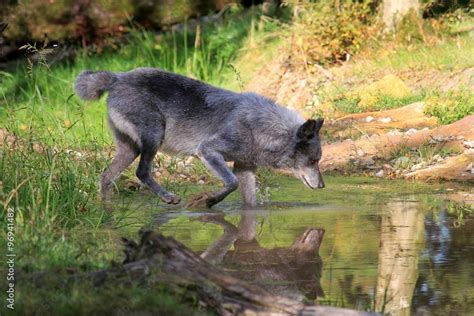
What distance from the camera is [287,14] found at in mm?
18984

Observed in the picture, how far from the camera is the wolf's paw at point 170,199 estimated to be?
979cm

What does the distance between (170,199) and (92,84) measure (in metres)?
1.44

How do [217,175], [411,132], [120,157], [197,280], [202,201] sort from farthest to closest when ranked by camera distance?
[411,132] < [120,157] < [217,175] < [202,201] < [197,280]

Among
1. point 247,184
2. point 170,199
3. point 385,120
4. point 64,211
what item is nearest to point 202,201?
point 170,199

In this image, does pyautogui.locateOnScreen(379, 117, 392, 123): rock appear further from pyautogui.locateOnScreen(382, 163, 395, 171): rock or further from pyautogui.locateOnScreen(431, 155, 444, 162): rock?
pyautogui.locateOnScreen(431, 155, 444, 162): rock

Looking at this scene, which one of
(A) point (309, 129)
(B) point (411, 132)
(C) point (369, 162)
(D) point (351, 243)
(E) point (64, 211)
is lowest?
(C) point (369, 162)

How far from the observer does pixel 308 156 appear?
A: 33.1ft

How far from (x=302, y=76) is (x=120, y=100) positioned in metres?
6.70

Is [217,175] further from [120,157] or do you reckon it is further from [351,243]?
[351,243]

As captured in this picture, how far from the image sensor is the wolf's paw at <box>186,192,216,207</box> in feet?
31.7

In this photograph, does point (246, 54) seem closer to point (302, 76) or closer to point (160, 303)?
point (302, 76)

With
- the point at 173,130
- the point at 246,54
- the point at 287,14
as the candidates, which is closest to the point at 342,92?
the point at 246,54

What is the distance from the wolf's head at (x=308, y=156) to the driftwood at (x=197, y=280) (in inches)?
187

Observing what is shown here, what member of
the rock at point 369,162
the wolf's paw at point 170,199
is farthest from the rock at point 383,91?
the wolf's paw at point 170,199
